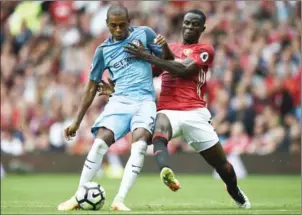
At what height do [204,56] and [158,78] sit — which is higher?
[204,56]

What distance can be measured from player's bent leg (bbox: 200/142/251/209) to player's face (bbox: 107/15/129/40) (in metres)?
1.78

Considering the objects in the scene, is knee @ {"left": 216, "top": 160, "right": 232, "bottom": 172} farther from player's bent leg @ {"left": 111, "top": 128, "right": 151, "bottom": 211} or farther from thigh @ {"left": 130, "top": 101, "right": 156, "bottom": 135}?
player's bent leg @ {"left": 111, "top": 128, "right": 151, "bottom": 211}

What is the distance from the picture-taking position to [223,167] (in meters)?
11.6

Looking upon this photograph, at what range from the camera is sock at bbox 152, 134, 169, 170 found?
1076 centimetres

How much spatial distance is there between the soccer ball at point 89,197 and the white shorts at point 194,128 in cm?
123

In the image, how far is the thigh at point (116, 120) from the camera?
1102cm

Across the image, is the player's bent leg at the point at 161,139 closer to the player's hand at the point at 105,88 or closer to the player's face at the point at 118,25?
the player's hand at the point at 105,88

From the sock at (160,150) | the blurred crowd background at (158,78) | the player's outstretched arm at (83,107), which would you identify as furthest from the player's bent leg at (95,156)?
the blurred crowd background at (158,78)

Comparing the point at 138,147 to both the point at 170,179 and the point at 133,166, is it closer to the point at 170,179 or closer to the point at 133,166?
the point at 133,166

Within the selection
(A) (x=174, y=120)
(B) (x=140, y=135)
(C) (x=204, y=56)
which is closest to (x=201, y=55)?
(C) (x=204, y=56)

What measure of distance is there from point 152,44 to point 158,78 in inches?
411

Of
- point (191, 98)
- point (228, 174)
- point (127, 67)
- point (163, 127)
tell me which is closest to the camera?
point (163, 127)

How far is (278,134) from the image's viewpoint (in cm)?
2181

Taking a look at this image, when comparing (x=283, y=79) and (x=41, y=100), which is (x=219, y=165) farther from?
(x=41, y=100)
